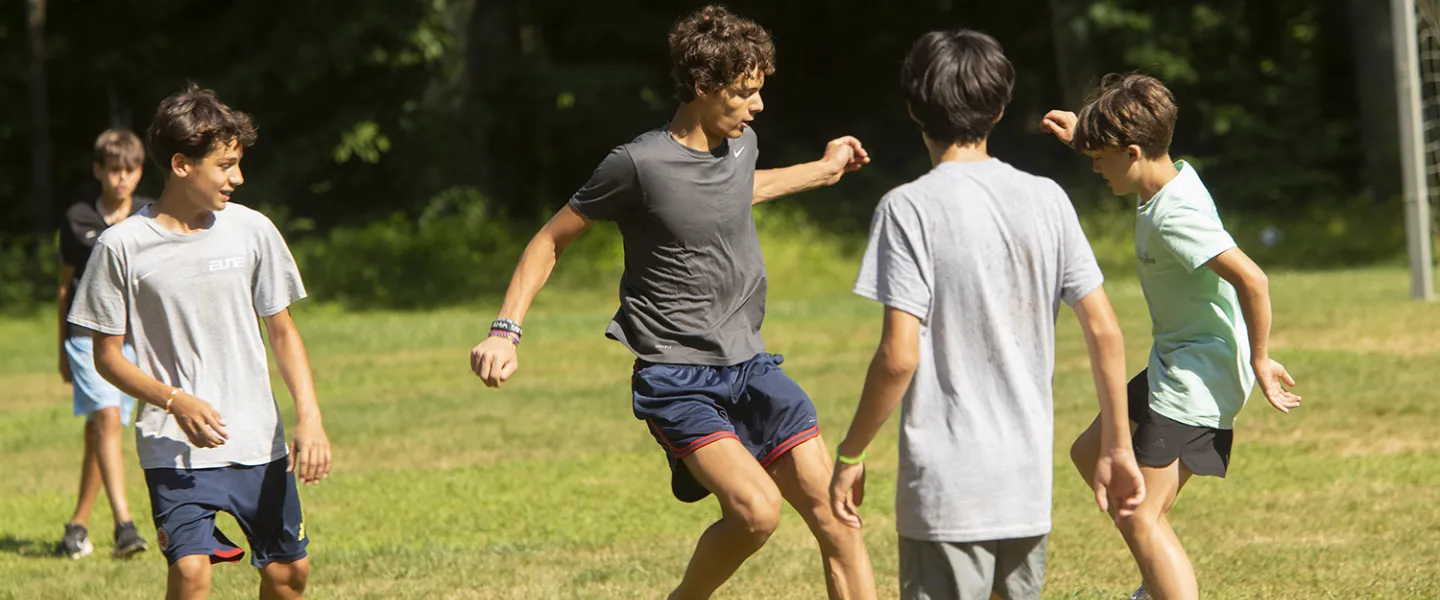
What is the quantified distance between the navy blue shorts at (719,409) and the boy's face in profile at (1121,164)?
107cm

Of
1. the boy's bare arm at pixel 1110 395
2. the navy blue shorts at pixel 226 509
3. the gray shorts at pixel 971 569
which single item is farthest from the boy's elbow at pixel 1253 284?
the navy blue shorts at pixel 226 509

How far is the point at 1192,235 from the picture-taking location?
457cm

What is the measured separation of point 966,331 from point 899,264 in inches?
8.3

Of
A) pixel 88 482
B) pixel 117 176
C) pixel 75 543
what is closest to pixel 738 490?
pixel 117 176

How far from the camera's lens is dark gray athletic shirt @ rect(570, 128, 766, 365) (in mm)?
4871

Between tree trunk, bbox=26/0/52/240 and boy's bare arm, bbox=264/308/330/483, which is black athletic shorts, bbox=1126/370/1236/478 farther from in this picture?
tree trunk, bbox=26/0/52/240

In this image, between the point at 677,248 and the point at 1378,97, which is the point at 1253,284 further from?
the point at 1378,97

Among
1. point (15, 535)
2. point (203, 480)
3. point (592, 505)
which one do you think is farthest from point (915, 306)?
point (15, 535)

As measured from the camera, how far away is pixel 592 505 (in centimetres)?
839

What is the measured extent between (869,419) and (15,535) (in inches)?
239

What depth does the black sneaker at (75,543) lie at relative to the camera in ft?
25.1

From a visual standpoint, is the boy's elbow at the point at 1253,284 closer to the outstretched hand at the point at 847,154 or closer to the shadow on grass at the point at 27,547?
the outstretched hand at the point at 847,154

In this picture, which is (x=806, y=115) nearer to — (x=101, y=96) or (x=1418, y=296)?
(x=101, y=96)

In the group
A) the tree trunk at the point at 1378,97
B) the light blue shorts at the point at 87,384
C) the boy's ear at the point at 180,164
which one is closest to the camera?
the boy's ear at the point at 180,164
